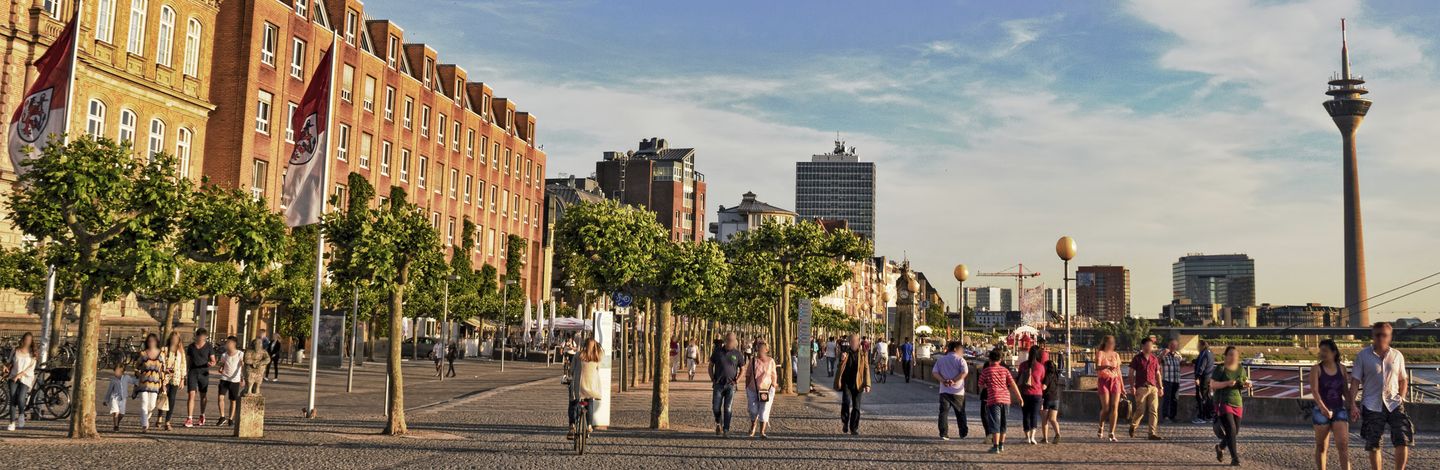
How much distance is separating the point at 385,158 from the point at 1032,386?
161 ft

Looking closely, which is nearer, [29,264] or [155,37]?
[29,264]

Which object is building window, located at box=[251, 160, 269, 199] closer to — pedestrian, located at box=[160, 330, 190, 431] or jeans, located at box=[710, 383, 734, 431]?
pedestrian, located at box=[160, 330, 190, 431]

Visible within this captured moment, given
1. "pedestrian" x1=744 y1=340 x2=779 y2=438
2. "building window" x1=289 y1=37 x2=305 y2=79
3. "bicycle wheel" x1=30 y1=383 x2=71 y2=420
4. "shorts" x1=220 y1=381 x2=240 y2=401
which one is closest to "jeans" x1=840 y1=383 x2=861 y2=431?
"pedestrian" x1=744 y1=340 x2=779 y2=438

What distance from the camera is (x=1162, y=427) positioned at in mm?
21406

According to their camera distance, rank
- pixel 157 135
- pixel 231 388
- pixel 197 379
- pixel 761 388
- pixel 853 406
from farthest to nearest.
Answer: pixel 157 135 → pixel 197 379 → pixel 231 388 → pixel 853 406 → pixel 761 388

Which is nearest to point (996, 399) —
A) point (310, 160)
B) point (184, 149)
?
point (310, 160)

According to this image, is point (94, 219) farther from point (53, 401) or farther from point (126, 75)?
point (126, 75)

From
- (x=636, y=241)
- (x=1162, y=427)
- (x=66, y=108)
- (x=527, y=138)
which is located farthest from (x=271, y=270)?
(x=527, y=138)

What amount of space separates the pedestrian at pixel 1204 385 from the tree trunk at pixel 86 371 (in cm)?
1602

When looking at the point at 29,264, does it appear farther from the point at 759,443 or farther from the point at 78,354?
the point at 759,443

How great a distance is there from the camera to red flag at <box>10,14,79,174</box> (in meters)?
21.5

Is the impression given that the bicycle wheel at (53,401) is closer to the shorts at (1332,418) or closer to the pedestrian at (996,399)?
the pedestrian at (996,399)

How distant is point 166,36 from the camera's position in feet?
133

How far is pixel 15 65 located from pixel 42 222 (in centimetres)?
2149
